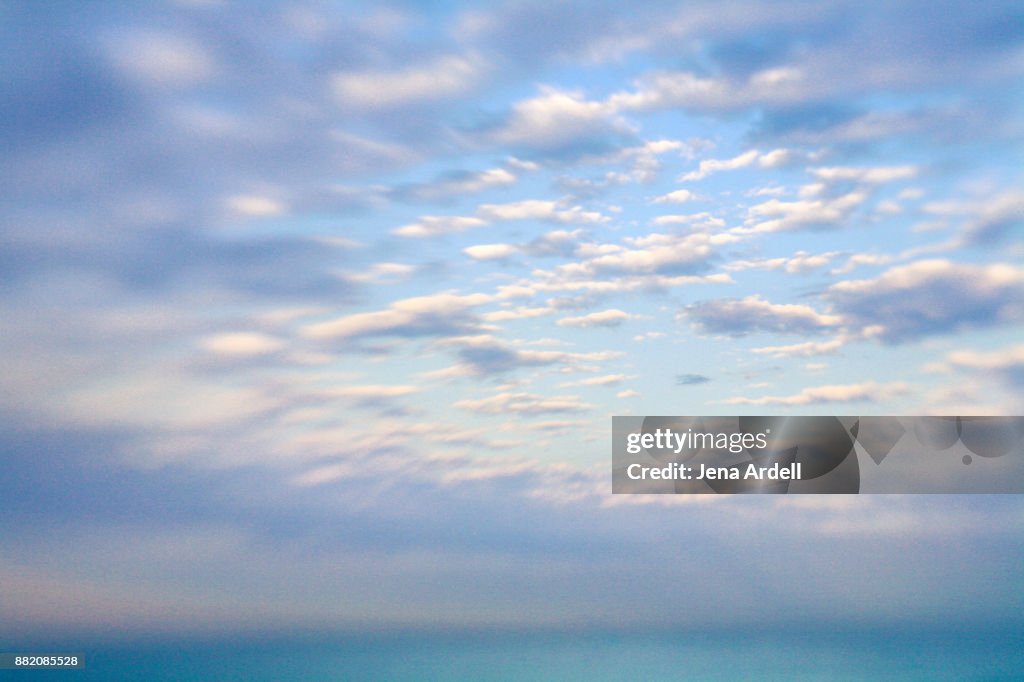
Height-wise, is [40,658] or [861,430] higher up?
[861,430]

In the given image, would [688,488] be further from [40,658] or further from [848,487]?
[40,658]

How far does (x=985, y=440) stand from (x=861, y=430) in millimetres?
6531

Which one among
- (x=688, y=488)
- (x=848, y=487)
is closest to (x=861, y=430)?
(x=848, y=487)

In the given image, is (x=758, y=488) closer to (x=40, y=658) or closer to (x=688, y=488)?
(x=688, y=488)

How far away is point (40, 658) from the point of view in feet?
258

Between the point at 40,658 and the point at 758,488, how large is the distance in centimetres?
3784

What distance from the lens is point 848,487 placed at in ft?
268

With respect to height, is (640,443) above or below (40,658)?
above

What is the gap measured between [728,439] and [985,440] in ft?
44.9

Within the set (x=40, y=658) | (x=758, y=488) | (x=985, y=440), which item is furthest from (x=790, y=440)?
(x=40, y=658)

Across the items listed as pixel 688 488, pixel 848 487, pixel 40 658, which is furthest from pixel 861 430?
pixel 40 658

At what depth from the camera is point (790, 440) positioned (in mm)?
80938

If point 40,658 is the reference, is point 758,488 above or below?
above

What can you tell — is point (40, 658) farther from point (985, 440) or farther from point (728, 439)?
point (985, 440)
